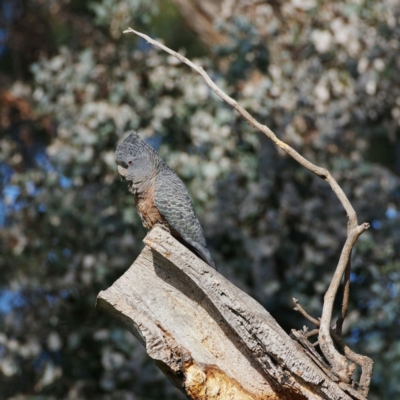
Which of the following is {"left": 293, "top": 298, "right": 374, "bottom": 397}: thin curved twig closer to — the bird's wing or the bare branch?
the bare branch

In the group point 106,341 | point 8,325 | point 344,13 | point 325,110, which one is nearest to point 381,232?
point 325,110

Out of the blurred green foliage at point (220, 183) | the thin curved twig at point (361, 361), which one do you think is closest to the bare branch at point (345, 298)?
the thin curved twig at point (361, 361)

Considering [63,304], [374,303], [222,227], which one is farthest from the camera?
[63,304]

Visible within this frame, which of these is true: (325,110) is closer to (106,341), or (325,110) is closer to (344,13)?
(344,13)

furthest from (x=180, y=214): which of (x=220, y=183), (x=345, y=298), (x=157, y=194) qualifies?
(x=220, y=183)

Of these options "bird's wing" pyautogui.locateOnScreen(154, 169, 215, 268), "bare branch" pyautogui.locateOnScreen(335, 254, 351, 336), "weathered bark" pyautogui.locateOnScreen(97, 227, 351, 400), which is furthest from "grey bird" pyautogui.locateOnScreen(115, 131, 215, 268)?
"bare branch" pyautogui.locateOnScreen(335, 254, 351, 336)

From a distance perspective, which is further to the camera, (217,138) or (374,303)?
(217,138)

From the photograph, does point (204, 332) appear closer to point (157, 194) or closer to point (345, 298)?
point (345, 298)

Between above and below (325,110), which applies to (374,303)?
below
